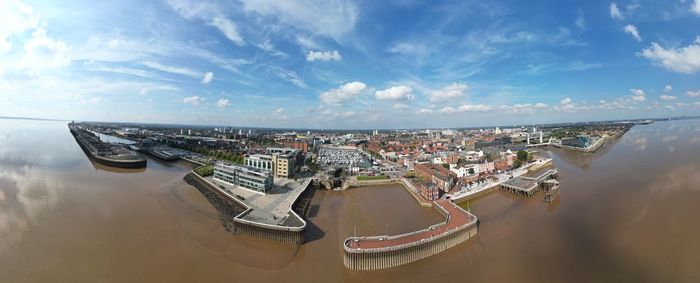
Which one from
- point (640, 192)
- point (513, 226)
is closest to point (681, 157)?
point (640, 192)

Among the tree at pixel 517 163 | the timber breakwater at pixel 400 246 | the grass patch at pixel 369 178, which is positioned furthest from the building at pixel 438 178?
the tree at pixel 517 163

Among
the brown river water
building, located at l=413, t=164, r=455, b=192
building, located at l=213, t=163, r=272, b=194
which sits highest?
building, located at l=213, t=163, r=272, b=194

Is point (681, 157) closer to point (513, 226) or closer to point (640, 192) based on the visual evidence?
point (640, 192)

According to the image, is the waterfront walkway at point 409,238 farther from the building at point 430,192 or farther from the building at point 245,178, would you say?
the building at point 245,178

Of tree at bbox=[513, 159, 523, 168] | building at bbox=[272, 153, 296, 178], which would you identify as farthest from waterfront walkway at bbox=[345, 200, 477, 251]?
tree at bbox=[513, 159, 523, 168]

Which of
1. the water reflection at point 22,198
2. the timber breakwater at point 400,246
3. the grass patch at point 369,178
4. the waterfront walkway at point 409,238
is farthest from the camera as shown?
the grass patch at point 369,178

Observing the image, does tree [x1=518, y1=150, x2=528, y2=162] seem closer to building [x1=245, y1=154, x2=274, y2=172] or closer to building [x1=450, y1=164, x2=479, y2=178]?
building [x1=450, y1=164, x2=479, y2=178]

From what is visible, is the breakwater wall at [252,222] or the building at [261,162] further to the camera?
the building at [261,162]
